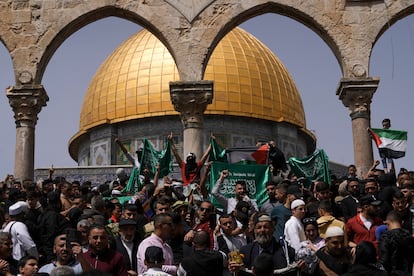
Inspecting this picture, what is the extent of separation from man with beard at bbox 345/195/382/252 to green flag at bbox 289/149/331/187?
6.57m

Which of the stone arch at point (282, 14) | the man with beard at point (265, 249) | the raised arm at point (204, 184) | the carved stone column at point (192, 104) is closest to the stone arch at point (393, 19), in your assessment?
the stone arch at point (282, 14)

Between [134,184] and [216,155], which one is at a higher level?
[216,155]

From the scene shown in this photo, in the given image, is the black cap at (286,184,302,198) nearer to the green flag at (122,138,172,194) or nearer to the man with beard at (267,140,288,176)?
the man with beard at (267,140,288,176)

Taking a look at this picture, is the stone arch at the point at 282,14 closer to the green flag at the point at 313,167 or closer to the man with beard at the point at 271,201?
the green flag at the point at 313,167

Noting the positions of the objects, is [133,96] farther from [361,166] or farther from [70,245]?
[70,245]

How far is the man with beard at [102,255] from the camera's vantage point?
8938 millimetres

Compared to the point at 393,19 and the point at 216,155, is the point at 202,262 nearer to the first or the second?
the point at 216,155

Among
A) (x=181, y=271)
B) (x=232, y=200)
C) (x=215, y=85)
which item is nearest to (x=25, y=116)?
(x=232, y=200)

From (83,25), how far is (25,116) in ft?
9.54

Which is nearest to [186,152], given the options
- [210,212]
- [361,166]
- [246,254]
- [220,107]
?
[361,166]

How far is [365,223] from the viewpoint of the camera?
10.8 m

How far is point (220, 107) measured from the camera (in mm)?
36031

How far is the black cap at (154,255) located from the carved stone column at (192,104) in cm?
1070

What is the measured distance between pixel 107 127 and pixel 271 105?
8.24m
